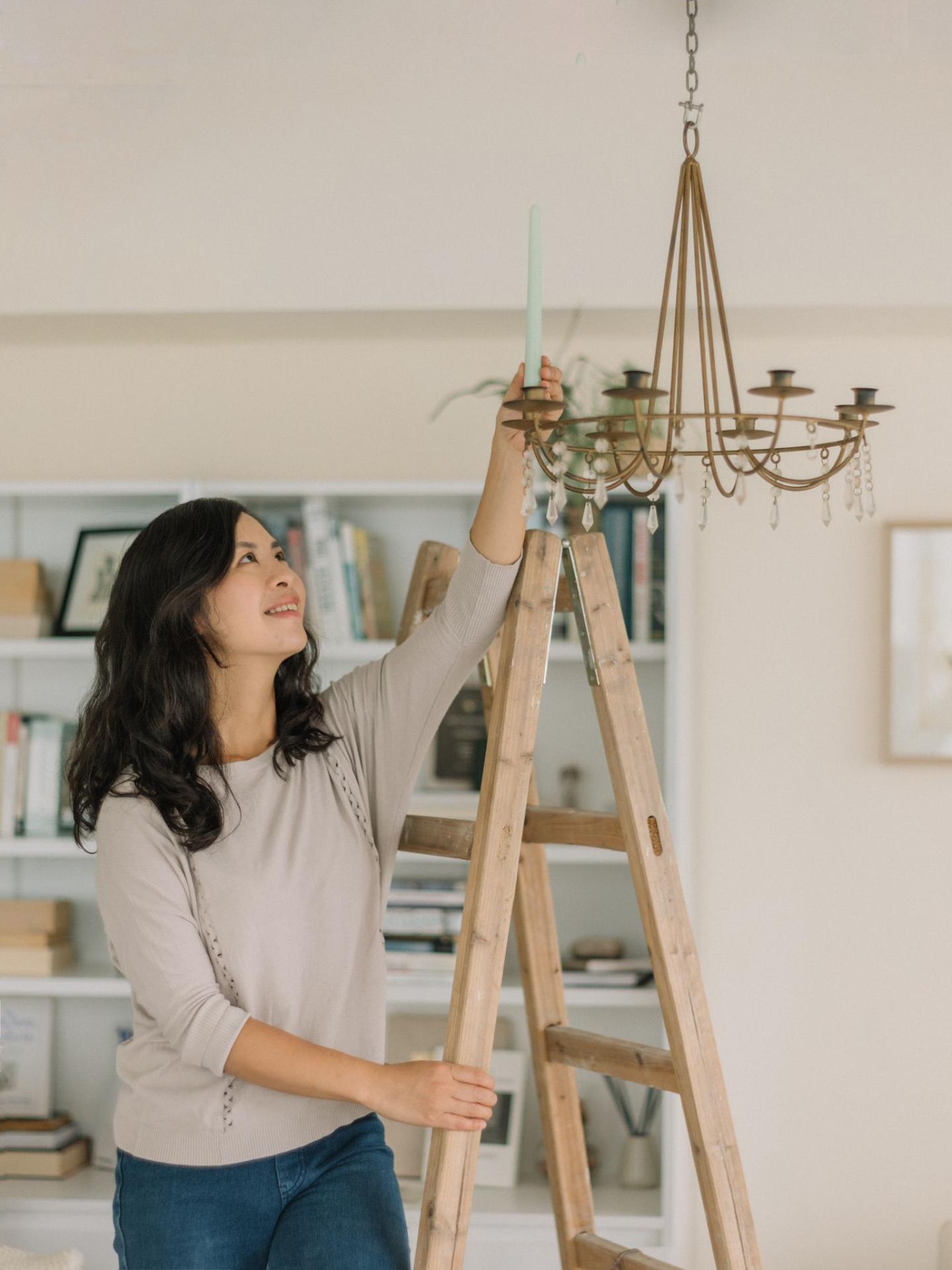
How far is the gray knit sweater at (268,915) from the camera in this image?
61.4 inches

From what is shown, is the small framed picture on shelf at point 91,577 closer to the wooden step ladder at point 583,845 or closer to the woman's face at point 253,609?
the woman's face at point 253,609

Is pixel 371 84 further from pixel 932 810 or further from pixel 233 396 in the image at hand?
pixel 932 810

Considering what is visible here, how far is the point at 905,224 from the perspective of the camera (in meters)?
2.66

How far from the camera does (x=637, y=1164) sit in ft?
8.72

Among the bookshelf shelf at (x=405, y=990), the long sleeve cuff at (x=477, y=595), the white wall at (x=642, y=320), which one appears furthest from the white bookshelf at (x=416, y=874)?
the long sleeve cuff at (x=477, y=595)

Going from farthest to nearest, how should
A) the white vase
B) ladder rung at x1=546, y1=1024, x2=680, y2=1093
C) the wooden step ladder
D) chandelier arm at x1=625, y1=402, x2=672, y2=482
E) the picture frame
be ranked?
the picture frame → the white vase → ladder rung at x1=546, y1=1024, x2=680, y2=1093 → the wooden step ladder → chandelier arm at x1=625, y1=402, x2=672, y2=482

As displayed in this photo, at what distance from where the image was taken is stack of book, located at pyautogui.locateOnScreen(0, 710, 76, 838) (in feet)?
8.94

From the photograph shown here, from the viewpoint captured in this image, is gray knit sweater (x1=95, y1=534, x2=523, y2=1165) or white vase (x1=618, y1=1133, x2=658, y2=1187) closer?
gray knit sweater (x1=95, y1=534, x2=523, y2=1165)

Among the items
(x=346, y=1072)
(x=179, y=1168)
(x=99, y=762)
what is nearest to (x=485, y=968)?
(x=346, y=1072)

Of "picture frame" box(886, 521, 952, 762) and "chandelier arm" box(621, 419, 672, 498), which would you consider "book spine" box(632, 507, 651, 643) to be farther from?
"chandelier arm" box(621, 419, 672, 498)

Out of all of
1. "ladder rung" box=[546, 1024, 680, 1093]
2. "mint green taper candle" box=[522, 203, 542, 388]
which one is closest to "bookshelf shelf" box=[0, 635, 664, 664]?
"ladder rung" box=[546, 1024, 680, 1093]

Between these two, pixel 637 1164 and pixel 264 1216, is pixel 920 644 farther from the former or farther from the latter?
pixel 264 1216

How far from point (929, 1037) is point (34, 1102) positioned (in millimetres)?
1988

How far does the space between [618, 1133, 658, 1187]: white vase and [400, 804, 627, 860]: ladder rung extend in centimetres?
118
